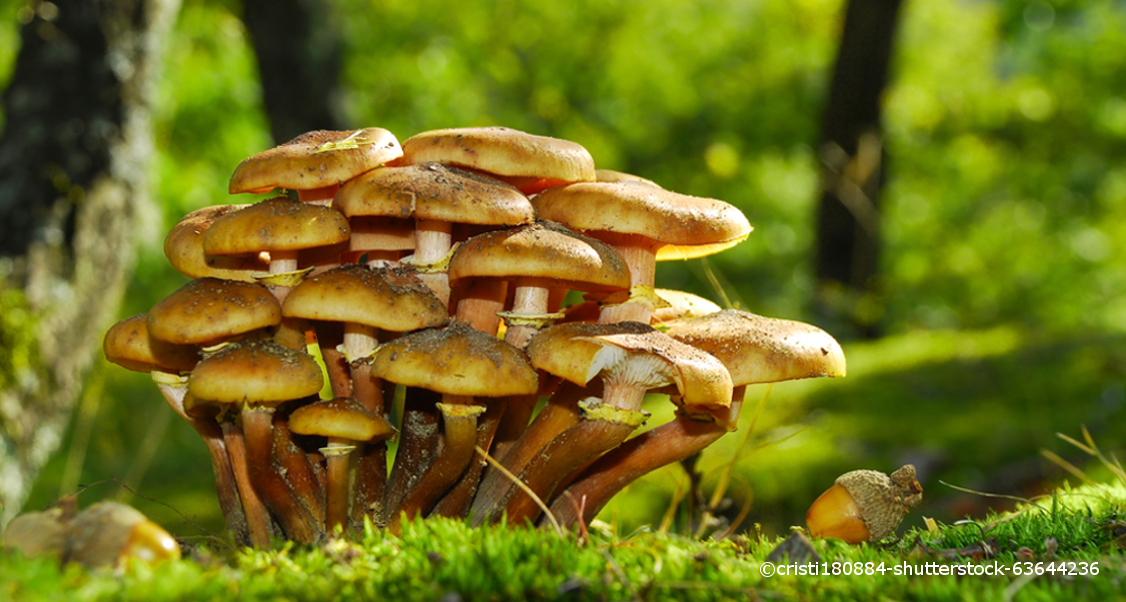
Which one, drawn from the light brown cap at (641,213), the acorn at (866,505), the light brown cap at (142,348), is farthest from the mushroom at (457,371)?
the acorn at (866,505)

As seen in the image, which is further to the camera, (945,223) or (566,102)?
(945,223)

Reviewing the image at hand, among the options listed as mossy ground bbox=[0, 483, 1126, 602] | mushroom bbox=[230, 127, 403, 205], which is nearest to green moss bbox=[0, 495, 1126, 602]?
mossy ground bbox=[0, 483, 1126, 602]

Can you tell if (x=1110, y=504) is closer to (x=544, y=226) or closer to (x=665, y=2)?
(x=544, y=226)

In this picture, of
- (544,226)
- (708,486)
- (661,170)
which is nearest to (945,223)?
(661,170)

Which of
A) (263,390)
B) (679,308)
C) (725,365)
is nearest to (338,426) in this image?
(263,390)

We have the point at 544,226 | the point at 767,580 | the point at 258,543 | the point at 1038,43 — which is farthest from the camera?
the point at 1038,43

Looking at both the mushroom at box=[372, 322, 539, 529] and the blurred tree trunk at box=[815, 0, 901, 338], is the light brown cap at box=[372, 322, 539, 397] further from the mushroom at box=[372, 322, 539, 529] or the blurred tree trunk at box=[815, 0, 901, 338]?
the blurred tree trunk at box=[815, 0, 901, 338]
